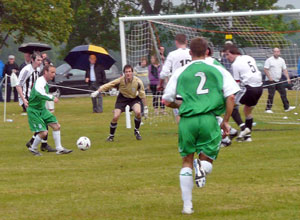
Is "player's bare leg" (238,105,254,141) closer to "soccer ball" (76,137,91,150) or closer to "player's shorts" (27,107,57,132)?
"soccer ball" (76,137,91,150)

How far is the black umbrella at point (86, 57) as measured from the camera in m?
23.3

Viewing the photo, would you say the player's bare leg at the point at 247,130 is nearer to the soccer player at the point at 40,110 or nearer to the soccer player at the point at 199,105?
the soccer player at the point at 40,110

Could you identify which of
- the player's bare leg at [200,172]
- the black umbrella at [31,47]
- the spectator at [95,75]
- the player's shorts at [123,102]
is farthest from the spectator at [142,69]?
the player's bare leg at [200,172]

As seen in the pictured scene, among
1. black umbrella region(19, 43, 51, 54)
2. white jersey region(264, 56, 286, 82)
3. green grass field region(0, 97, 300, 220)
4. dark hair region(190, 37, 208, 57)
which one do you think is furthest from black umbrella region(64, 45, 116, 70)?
dark hair region(190, 37, 208, 57)

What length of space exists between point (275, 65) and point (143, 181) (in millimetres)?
11505

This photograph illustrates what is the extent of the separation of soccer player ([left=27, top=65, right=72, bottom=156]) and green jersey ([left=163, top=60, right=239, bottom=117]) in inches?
223

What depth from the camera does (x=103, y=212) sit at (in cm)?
756

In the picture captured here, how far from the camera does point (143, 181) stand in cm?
955

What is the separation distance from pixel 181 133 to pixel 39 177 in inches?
150

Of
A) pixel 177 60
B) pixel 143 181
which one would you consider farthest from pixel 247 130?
pixel 143 181

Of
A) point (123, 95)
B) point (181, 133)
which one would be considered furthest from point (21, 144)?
point (181, 133)

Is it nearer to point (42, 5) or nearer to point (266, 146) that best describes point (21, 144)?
point (266, 146)

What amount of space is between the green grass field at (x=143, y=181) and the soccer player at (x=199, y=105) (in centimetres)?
51

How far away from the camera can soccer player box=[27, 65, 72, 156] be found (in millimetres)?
12594
